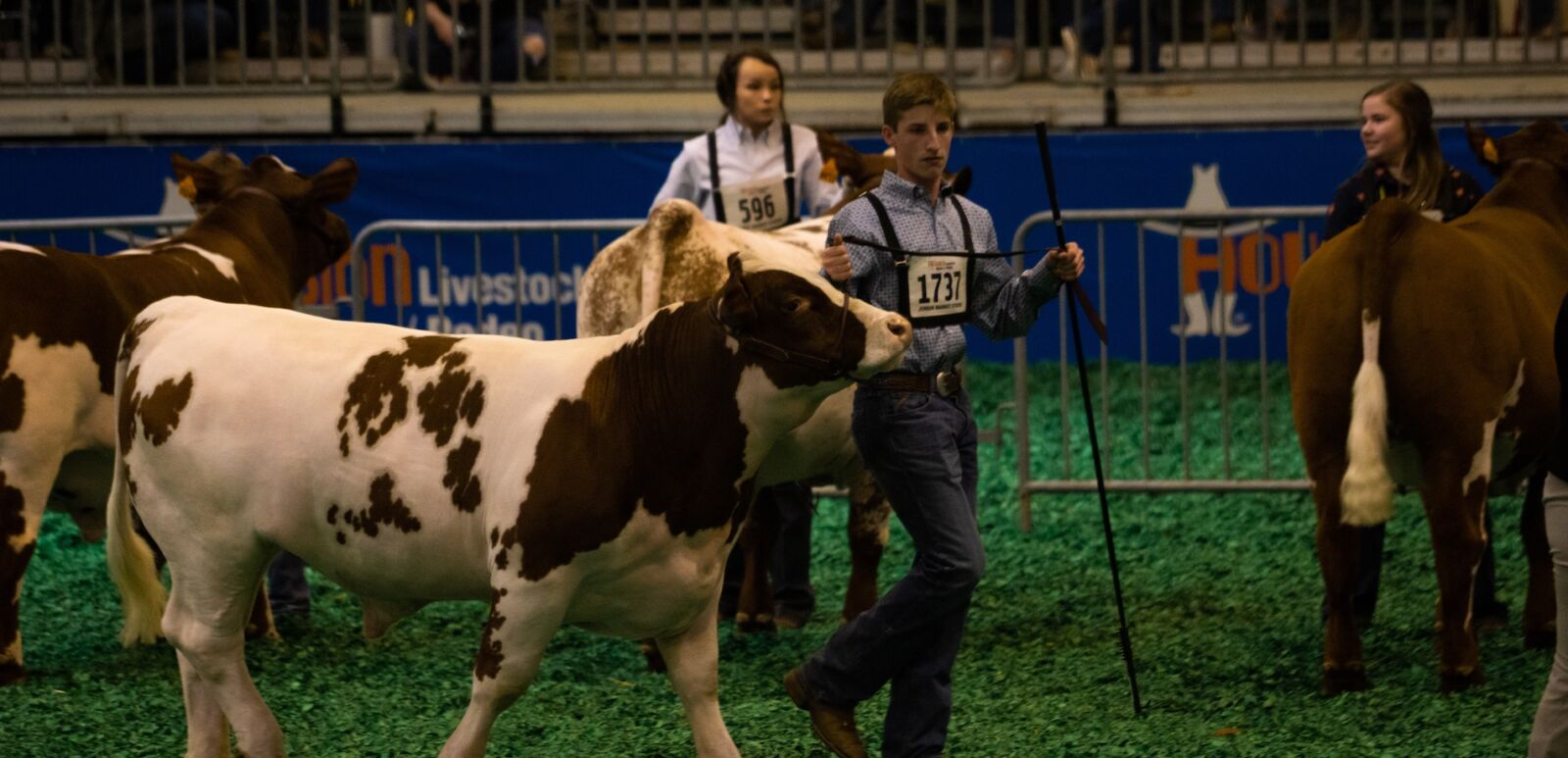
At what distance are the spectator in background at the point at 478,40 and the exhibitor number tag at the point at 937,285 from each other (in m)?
6.99

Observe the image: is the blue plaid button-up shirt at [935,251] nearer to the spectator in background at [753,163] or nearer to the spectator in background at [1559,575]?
the spectator in background at [1559,575]

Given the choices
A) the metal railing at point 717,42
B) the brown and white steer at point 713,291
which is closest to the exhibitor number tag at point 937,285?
the brown and white steer at point 713,291

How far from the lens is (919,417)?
4762 mm

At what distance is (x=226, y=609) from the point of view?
4.62 m

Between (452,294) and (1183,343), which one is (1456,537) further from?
(452,294)

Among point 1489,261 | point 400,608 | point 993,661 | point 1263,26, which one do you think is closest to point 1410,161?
point 1489,261

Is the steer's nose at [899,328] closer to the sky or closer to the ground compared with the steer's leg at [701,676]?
closer to the sky

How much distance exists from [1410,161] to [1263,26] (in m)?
5.42

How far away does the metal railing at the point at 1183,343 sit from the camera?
8.32m

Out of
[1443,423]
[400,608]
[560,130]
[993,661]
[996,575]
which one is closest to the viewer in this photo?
[400,608]

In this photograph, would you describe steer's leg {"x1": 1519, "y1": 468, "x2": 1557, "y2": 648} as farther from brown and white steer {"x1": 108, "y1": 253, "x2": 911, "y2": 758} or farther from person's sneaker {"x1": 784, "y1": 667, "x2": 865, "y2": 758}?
brown and white steer {"x1": 108, "y1": 253, "x2": 911, "y2": 758}

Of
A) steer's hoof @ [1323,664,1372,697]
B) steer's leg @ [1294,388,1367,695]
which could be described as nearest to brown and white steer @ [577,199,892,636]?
steer's leg @ [1294,388,1367,695]

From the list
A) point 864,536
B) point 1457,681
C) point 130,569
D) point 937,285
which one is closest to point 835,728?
point 937,285

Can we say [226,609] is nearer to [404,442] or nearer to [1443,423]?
[404,442]
